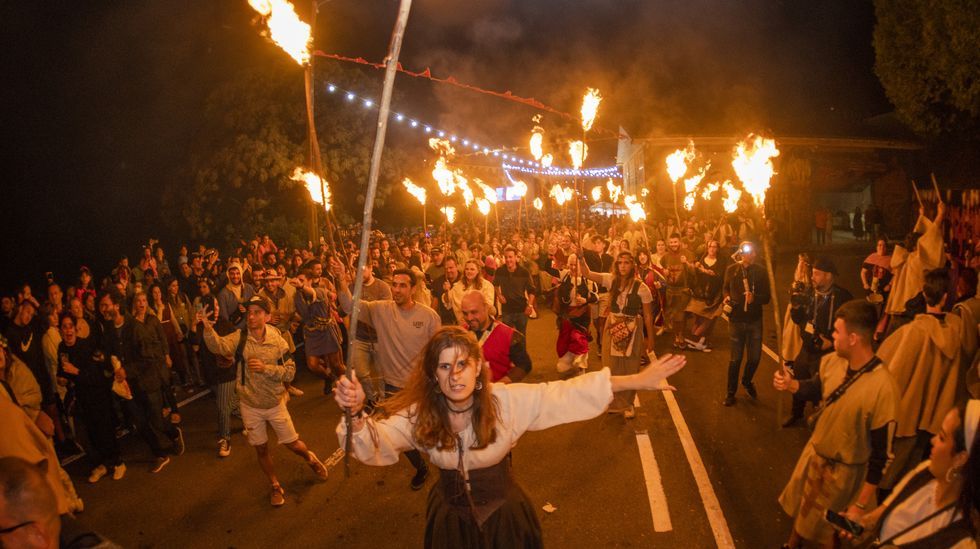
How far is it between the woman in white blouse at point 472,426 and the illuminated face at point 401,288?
99.4 inches

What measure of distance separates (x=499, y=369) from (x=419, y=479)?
5.65 feet

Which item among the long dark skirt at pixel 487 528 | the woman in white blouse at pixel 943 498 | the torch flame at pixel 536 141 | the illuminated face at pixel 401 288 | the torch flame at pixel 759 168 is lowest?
the long dark skirt at pixel 487 528

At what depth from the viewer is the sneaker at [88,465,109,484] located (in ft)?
20.2

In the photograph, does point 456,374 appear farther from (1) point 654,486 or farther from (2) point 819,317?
(2) point 819,317

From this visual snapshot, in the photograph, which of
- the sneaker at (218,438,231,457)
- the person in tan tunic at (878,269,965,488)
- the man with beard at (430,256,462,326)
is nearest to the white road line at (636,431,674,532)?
the person in tan tunic at (878,269,965,488)

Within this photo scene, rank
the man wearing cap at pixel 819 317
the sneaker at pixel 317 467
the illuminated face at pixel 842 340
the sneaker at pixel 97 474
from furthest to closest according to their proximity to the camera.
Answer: the sneaker at pixel 97 474
the man wearing cap at pixel 819 317
the sneaker at pixel 317 467
the illuminated face at pixel 842 340

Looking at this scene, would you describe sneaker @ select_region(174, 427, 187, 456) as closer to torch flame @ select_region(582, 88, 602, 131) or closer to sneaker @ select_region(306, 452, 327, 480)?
sneaker @ select_region(306, 452, 327, 480)

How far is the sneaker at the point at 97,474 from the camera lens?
243 inches

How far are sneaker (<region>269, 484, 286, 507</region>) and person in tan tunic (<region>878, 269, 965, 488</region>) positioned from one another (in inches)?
215

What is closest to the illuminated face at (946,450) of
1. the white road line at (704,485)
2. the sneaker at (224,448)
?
the white road line at (704,485)

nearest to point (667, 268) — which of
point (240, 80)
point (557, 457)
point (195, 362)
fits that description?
point (557, 457)

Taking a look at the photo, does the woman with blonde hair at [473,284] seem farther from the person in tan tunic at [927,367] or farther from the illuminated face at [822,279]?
the person in tan tunic at [927,367]

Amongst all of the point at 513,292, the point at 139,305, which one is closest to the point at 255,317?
the point at 139,305

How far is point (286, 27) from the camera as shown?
416 cm
